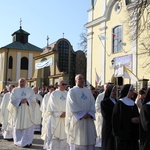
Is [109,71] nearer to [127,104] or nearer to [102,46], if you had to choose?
[102,46]

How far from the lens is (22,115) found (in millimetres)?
10852

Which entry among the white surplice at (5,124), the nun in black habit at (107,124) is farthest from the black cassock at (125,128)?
the white surplice at (5,124)

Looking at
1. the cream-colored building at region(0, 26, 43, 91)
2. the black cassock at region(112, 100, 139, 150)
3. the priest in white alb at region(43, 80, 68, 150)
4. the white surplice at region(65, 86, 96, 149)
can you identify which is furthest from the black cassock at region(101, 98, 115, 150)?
the cream-colored building at region(0, 26, 43, 91)

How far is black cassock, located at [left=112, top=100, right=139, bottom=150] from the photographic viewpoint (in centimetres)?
613

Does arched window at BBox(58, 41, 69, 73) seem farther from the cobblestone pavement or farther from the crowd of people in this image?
the cobblestone pavement

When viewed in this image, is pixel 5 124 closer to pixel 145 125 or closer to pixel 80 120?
pixel 80 120

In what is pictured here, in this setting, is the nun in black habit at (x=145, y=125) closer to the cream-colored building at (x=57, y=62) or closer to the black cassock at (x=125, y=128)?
the black cassock at (x=125, y=128)

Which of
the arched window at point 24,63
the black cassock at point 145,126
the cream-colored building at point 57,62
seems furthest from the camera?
the arched window at point 24,63

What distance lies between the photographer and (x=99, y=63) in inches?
1164

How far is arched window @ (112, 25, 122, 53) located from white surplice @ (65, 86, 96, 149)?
1951 cm

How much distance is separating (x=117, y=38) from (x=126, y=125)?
2178 cm

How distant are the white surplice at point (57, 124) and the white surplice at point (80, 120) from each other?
1.18 m

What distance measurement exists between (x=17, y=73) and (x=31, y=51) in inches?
173

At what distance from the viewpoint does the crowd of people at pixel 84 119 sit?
6145 millimetres
